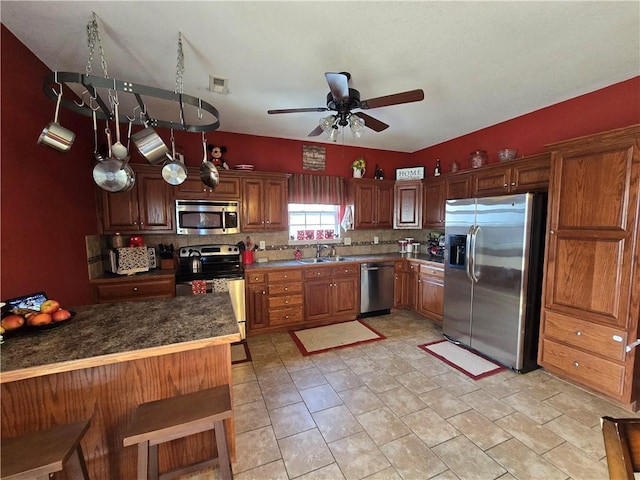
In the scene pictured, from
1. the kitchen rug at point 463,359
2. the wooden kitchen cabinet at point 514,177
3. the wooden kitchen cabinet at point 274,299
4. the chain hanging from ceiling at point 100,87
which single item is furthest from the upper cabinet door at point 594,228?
the chain hanging from ceiling at point 100,87

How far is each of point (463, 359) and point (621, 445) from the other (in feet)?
7.89

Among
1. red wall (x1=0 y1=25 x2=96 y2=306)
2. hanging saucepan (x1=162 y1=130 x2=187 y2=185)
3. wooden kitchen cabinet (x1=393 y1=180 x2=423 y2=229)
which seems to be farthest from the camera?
wooden kitchen cabinet (x1=393 y1=180 x2=423 y2=229)

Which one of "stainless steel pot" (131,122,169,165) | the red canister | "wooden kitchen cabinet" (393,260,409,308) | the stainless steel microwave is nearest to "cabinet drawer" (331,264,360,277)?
"wooden kitchen cabinet" (393,260,409,308)

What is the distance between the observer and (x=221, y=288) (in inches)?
131

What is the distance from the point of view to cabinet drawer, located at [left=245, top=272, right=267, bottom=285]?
137 inches

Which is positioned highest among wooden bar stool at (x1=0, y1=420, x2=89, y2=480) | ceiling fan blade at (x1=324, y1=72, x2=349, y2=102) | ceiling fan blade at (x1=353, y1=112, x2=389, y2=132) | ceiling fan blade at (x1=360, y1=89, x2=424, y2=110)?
ceiling fan blade at (x1=324, y1=72, x2=349, y2=102)

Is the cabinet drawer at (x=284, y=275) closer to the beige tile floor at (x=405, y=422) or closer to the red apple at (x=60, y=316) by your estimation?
the beige tile floor at (x=405, y=422)

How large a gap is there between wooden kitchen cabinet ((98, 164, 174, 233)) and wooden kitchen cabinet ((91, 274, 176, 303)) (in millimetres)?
616

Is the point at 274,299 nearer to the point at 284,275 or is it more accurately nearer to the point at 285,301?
the point at 285,301

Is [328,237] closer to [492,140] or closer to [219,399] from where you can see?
[492,140]

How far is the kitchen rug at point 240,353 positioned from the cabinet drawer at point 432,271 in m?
2.68

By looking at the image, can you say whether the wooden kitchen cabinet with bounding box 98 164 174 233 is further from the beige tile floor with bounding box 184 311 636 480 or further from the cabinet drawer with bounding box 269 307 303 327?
the beige tile floor with bounding box 184 311 636 480

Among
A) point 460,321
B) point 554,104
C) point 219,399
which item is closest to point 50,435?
point 219,399

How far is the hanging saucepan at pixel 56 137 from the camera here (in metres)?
1.50
